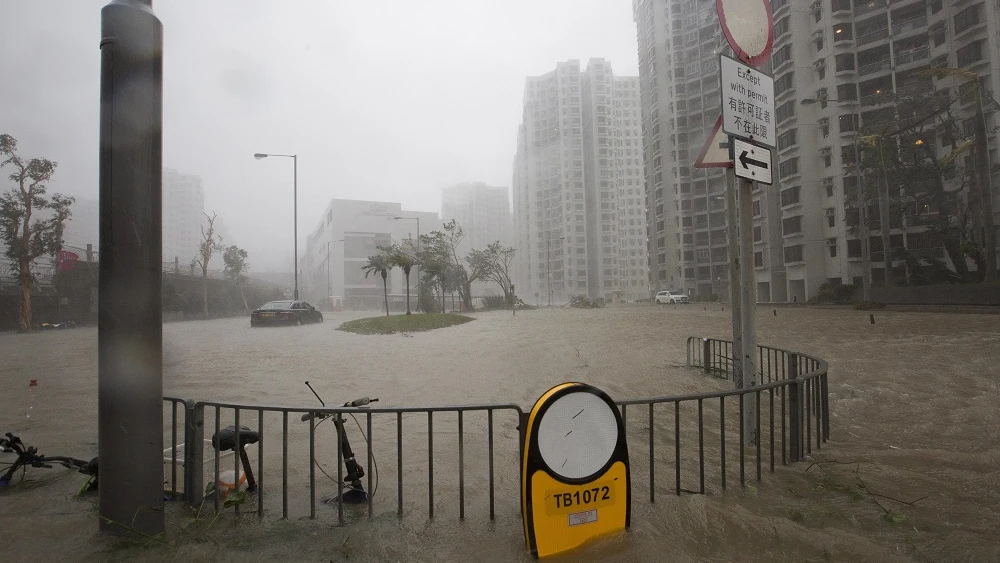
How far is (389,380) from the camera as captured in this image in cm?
938

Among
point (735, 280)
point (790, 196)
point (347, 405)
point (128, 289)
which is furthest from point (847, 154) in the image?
point (128, 289)

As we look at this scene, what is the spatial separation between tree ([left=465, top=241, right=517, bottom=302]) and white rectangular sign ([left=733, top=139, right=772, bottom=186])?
52660mm

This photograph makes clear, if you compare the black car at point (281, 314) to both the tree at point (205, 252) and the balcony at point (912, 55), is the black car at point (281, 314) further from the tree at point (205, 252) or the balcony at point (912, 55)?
the balcony at point (912, 55)

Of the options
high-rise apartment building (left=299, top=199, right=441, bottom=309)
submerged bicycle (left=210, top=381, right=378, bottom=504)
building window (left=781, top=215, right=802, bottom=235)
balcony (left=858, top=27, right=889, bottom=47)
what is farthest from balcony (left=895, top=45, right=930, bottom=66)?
submerged bicycle (left=210, top=381, right=378, bottom=504)

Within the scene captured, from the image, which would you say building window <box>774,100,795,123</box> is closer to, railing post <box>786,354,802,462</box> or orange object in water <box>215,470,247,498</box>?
railing post <box>786,354,802,462</box>

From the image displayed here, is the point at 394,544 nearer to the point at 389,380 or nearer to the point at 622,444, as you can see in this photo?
the point at 622,444

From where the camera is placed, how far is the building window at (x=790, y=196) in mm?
43906

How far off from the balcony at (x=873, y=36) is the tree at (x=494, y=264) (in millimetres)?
38304

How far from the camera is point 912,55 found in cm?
4072

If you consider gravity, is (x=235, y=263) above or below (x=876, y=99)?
below

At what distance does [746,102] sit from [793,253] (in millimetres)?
46843

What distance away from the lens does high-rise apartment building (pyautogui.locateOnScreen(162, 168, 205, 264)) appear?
8125 mm

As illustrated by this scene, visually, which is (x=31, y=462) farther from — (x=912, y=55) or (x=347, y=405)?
(x=912, y=55)

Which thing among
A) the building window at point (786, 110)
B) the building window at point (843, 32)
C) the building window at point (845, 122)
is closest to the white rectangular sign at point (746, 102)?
the building window at point (845, 122)
